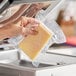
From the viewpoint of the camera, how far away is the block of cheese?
0.70 meters

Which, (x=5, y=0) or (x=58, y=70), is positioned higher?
(x=5, y=0)

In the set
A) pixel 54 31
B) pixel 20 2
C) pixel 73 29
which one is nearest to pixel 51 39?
pixel 54 31

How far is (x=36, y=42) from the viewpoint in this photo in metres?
0.73

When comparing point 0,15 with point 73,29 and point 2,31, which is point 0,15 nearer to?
point 2,31

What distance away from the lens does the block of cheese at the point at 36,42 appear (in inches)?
27.4

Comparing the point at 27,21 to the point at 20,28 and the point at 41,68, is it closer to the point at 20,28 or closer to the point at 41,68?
the point at 20,28

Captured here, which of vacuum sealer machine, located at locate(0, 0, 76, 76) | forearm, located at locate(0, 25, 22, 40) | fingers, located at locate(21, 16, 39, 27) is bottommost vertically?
vacuum sealer machine, located at locate(0, 0, 76, 76)

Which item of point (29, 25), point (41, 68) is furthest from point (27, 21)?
point (41, 68)

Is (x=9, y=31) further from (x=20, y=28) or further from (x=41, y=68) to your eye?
(x=41, y=68)

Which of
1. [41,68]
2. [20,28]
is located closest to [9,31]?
[20,28]

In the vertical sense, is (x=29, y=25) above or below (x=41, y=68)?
above

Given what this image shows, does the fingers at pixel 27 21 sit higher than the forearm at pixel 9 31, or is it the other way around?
the fingers at pixel 27 21

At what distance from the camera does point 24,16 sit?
700 millimetres

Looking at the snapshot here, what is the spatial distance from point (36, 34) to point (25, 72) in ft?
0.38
